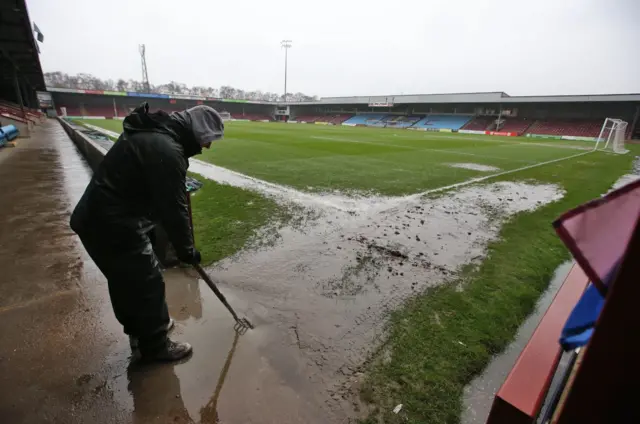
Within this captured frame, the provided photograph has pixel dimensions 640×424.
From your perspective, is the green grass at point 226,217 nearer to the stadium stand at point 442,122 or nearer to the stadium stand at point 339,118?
the stadium stand at point 442,122

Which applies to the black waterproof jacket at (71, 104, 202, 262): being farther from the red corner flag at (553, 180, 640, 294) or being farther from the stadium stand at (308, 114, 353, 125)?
the stadium stand at (308, 114, 353, 125)

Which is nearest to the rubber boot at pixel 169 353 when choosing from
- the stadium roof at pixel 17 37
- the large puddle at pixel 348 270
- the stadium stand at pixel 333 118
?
the large puddle at pixel 348 270

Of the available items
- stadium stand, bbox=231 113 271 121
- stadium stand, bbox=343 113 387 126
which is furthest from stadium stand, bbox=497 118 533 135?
stadium stand, bbox=231 113 271 121

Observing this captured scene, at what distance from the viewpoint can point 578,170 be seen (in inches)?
522

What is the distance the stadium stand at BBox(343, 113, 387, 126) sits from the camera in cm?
6230

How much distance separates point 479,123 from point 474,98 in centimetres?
415

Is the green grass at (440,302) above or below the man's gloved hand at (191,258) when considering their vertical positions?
below

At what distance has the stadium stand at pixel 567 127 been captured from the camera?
3969cm

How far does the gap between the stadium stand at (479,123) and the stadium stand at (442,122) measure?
104cm

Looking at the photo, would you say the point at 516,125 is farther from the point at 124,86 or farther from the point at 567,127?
the point at 124,86

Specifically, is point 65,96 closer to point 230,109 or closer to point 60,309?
point 230,109

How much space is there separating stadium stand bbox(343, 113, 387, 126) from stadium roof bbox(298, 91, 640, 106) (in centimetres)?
272

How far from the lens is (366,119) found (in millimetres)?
64625

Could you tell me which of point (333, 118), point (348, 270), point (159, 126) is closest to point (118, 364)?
point (159, 126)
